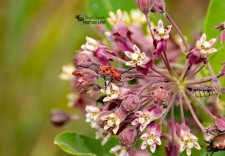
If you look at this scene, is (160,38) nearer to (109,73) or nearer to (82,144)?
(109,73)

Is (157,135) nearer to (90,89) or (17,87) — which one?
(90,89)

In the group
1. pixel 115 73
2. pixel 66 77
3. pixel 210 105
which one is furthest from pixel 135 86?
pixel 66 77

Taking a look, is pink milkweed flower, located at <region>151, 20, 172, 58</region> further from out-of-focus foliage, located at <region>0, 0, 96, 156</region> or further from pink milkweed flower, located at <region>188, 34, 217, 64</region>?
out-of-focus foliage, located at <region>0, 0, 96, 156</region>

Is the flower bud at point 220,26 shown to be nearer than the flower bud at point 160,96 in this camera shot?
No

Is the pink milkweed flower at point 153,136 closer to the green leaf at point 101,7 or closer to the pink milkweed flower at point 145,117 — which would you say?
the pink milkweed flower at point 145,117

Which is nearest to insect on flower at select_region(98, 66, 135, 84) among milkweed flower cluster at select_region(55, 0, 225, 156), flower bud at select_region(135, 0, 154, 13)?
milkweed flower cluster at select_region(55, 0, 225, 156)

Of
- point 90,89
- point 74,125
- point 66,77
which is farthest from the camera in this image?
point 74,125

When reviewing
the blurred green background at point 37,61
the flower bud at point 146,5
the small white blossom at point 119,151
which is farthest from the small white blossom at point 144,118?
the blurred green background at point 37,61

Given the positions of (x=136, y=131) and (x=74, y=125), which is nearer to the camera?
(x=136, y=131)
